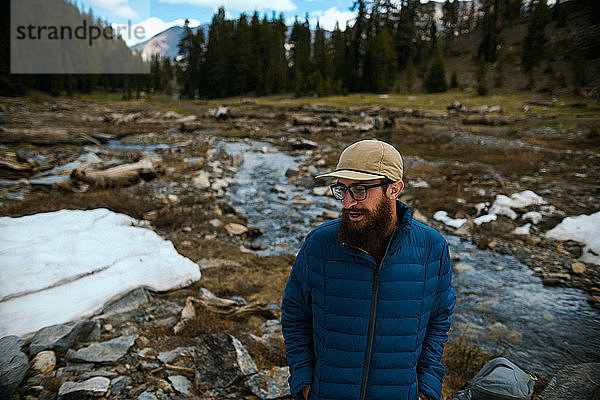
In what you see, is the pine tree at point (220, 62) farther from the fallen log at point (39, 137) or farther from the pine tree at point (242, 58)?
the fallen log at point (39, 137)

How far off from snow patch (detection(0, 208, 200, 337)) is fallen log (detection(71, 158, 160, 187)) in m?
4.50

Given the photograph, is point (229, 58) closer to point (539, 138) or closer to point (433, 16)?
point (433, 16)

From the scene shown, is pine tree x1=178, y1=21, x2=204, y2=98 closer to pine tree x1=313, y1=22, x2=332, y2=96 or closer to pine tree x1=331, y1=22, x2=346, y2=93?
pine tree x1=313, y1=22, x2=332, y2=96

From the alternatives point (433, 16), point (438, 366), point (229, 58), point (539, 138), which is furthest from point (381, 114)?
point (433, 16)

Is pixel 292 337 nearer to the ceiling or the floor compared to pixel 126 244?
nearer to the ceiling

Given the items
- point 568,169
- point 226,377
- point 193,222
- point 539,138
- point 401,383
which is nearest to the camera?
point 401,383

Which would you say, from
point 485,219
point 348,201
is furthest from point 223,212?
point 348,201

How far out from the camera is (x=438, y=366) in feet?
6.29

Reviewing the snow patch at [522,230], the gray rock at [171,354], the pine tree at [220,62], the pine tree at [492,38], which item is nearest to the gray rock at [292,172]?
the snow patch at [522,230]

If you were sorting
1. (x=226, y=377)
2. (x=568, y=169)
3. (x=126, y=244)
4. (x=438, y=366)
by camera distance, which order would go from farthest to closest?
(x=568, y=169) → (x=126, y=244) → (x=226, y=377) → (x=438, y=366)

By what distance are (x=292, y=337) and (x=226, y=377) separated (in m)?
1.61

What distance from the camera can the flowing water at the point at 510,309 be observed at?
14.4 feet

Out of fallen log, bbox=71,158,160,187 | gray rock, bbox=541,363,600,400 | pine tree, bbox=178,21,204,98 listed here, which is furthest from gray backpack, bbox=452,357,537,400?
pine tree, bbox=178,21,204,98

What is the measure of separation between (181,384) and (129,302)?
164 centimetres
